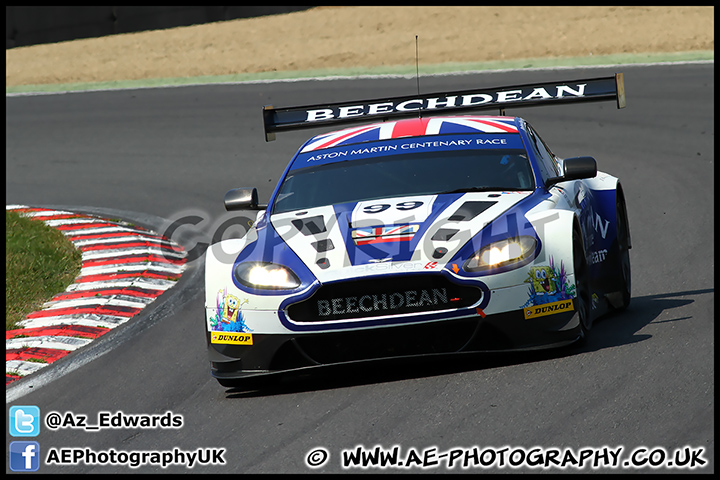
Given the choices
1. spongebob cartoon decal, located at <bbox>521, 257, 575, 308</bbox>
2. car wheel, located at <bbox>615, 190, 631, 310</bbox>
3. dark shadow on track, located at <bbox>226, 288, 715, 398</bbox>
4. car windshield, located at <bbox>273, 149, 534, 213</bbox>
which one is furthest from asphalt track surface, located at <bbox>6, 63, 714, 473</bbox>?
car windshield, located at <bbox>273, 149, 534, 213</bbox>

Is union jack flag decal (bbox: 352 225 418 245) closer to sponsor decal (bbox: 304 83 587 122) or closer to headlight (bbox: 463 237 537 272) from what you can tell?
headlight (bbox: 463 237 537 272)

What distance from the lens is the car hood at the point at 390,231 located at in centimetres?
543

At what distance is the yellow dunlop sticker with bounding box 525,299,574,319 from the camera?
544 centimetres

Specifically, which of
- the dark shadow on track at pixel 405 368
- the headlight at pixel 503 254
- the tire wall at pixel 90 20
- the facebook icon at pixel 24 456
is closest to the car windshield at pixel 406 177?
the headlight at pixel 503 254

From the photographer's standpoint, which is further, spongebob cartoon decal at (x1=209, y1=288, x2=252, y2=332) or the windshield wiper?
the windshield wiper

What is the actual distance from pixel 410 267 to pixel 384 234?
36 cm

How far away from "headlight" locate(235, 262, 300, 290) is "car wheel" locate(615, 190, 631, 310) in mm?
2422

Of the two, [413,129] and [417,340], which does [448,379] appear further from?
[413,129]

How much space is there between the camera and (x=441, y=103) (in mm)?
7902

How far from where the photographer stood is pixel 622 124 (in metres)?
15.2

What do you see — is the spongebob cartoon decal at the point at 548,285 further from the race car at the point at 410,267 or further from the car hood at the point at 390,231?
the car hood at the point at 390,231

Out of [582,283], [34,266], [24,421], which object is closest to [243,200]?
[24,421]

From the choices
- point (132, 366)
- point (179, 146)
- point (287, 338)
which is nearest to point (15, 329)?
point (132, 366)

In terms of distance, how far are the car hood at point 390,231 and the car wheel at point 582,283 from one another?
1.41ft
